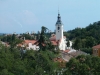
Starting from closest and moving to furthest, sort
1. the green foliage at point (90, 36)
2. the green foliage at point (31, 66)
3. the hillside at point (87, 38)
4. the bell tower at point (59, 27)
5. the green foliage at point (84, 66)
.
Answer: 1. the green foliage at point (84, 66)
2. the green foliage at point (31, 66)
3. the hillside at point (87, 38)
4. the bell tower at point (59, 27)
5. the green foliage at point (90, 36)

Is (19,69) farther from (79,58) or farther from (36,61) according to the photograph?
(79,58)

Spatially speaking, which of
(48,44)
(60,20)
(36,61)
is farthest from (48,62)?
(60,20)

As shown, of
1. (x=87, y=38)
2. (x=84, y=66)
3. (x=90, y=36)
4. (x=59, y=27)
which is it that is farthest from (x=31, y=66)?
(x=90, y=36)

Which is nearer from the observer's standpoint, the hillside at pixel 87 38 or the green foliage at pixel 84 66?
the green foliage at pixel 84 66

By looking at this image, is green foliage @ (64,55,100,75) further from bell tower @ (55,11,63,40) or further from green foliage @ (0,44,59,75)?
bell tower @ (55,11,63,40)

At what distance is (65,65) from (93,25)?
81.2m

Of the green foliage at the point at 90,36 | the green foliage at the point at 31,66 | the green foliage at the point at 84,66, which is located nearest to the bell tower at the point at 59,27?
the green foliage at the point at 90,36

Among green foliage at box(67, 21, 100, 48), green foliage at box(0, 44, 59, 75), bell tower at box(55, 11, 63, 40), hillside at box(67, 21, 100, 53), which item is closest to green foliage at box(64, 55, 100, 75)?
green foliage at box(0, 44, 59, 75)

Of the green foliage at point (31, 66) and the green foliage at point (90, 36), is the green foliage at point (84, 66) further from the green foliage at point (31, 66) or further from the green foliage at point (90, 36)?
the green foliage at point (90, 36)

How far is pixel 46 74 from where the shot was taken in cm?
2194

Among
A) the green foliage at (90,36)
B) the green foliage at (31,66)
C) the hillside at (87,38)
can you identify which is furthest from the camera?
the green foliage at (90,36)

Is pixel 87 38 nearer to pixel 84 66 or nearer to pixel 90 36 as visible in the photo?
pixel 90 36

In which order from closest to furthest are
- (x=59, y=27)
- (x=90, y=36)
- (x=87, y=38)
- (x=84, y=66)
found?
(x=84, y=66) < (x=59, y=27) < (x=87, y=38) < (x=90, y=36)

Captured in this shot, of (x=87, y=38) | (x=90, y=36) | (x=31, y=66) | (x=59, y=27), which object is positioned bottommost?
(x=31, y=66)
